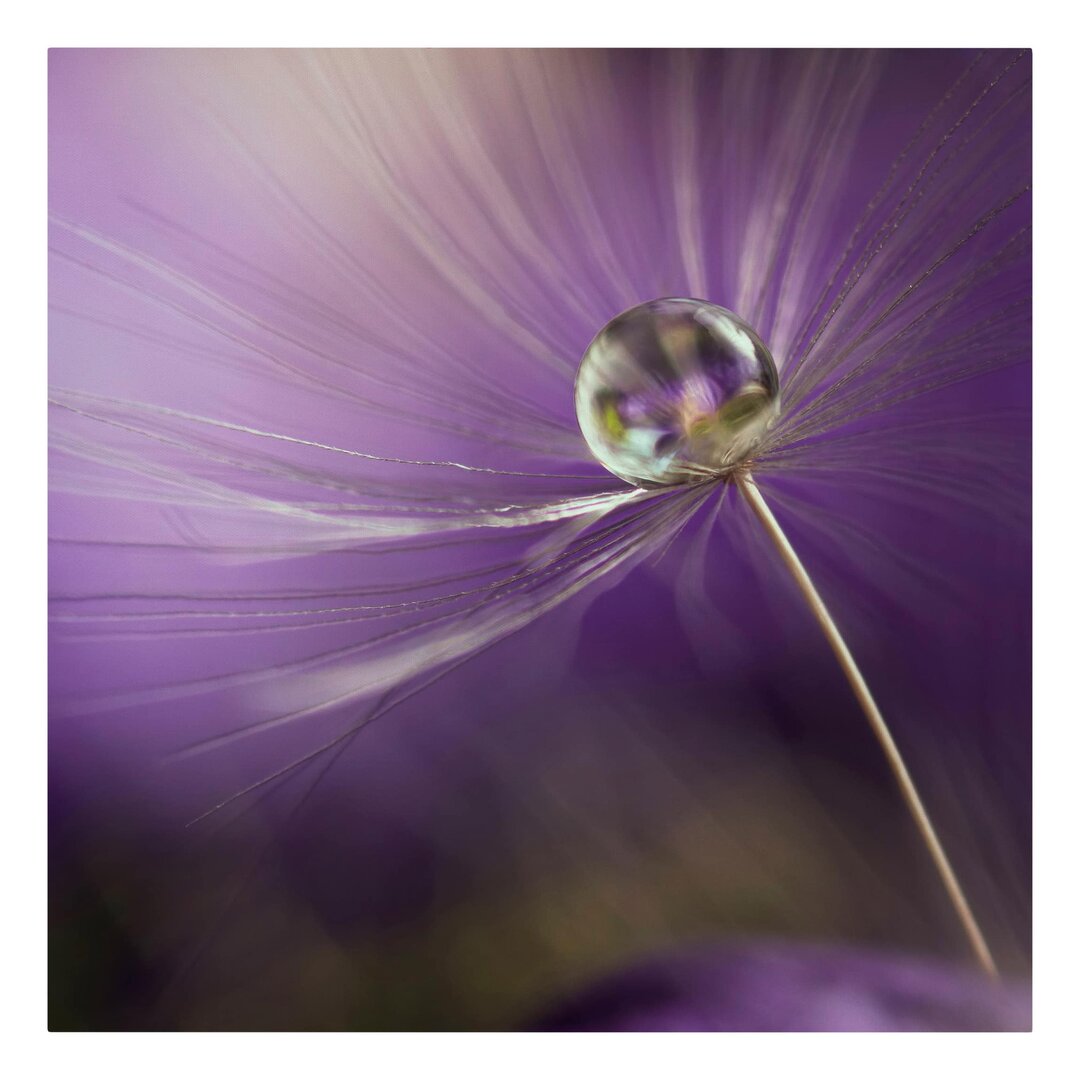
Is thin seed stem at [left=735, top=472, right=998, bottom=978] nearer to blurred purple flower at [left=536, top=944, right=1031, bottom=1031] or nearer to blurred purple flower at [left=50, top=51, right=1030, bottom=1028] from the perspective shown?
blurred purple flower at [left=50, top=51, right=1030, bottom=1028]

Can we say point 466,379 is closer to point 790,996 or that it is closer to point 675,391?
point 675,391

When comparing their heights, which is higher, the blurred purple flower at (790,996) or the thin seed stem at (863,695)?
the thin seed stem at (863,695)

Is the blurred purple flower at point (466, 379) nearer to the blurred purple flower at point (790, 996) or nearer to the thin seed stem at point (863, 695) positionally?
the thin seed stem at point (863, 695)

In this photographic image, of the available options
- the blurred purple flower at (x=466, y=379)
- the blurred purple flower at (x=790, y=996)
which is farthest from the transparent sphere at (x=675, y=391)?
the blurred purple flower at (x=790, y=996)

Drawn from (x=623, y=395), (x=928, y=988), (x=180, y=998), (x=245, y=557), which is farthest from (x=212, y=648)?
(x=928, y=988)

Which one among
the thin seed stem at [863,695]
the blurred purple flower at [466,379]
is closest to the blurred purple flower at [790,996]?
the thin seed stem at [863,695]

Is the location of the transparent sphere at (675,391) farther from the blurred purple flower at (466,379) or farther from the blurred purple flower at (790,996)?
the blurred purple flower at (790,996)

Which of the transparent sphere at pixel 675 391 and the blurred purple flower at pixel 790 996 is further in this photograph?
the blurred purple flower at pixel 790 996

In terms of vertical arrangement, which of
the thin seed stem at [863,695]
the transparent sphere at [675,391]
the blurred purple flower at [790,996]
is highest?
the transparent sphere at [675,391]
